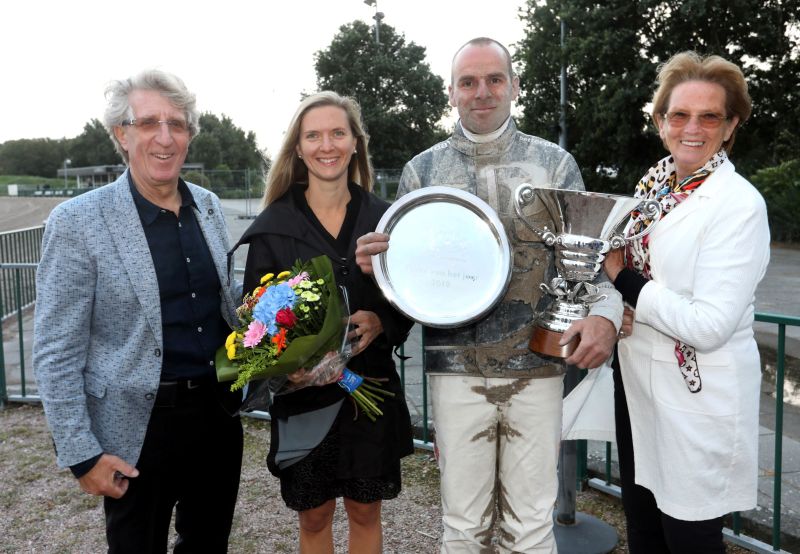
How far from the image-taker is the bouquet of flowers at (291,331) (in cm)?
231

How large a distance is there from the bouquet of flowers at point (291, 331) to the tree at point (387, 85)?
52.5 metres

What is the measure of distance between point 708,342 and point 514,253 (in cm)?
79

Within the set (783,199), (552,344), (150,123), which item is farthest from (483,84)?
(783,199)

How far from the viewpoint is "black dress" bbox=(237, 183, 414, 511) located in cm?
262

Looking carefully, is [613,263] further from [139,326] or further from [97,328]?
[97,328]

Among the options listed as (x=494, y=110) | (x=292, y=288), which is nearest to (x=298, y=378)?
(x=292, y=288)

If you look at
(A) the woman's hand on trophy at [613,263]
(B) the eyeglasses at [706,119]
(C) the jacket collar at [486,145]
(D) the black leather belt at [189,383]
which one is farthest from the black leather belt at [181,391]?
(B) the eyeglasses at [706,119]

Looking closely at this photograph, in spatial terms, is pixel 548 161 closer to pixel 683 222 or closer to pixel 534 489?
pixel 683 222

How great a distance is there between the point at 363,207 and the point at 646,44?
2497 cm

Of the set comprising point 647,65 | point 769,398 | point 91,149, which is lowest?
point 769,398

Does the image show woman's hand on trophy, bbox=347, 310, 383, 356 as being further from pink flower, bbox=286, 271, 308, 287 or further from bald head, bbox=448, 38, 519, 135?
bald head, bbox=448, 38, 519, 135

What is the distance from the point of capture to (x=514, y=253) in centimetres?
270

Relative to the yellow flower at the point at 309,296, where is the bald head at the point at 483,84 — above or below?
above

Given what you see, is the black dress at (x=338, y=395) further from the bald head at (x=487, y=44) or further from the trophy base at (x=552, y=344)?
the bald head at (x=487, y=44)
